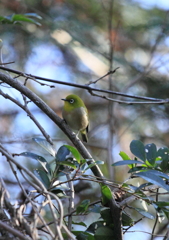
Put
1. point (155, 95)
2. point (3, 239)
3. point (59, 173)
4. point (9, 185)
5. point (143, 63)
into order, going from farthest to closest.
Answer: point (143, 63) → point (155, 95) → point (9, 185) → point (59, 173) → point (3, 239)

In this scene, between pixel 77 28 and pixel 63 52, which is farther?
pixel 63 52

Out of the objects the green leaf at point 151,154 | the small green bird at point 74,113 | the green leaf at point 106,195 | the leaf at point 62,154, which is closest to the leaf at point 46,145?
the leaf at point 62,154

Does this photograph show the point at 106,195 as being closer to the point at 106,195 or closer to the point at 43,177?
the point at 106,195

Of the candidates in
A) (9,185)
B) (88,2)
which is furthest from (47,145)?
(88,2)

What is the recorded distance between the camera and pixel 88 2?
6148mm

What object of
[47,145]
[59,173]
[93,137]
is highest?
[93,137]

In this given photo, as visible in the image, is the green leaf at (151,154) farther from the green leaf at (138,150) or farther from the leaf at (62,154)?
the leaf at (62,154)

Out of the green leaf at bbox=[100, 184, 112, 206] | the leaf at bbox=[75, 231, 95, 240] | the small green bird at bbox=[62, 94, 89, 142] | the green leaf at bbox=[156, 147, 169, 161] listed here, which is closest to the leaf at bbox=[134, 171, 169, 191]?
the green leaf at bbox=[100, 184, 112, 206]

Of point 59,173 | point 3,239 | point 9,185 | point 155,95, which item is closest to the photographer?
point 3,239

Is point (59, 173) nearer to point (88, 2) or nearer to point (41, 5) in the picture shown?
point (41, 5)

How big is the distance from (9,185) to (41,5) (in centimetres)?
300

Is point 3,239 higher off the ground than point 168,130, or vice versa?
point 168,130

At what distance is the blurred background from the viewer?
5148 millimetres

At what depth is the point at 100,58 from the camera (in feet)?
20.2
